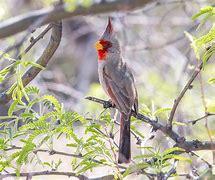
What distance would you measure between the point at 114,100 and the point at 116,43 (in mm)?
540

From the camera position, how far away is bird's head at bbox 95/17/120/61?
3.31 m

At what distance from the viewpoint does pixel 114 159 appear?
2.14 meters

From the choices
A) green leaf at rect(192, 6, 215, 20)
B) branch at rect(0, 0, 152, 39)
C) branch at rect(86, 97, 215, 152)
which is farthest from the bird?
branch at rect(0, 0, 152, 39)

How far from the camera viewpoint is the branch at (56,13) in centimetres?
145

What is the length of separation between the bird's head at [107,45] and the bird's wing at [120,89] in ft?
0.43

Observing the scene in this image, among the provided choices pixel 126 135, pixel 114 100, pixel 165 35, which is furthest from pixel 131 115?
pixel 165 35

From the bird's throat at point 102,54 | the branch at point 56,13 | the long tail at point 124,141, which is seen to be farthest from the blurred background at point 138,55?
the branch at point 56,13

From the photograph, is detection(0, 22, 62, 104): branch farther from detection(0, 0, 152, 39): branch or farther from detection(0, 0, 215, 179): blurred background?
detection(0, 0, 215, 179): blurred background

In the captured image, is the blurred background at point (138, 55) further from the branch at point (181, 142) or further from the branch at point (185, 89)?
the branch at point (185, 89)

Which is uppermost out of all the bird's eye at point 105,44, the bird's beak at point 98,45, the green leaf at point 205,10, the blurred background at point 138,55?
the blurred background at point 138,55

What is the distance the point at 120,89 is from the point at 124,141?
2.18ft

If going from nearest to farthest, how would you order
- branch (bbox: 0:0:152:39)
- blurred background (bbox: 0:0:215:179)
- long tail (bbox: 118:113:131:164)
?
1. branch (bbox: 0:0:152:39)
2. long tail (bbox: 118:113:131:164)
3. blurred background (bbox: 0:0:215:179)

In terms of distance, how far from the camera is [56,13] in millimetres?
1522

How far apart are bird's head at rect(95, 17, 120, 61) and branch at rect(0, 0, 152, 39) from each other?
1600 mm
